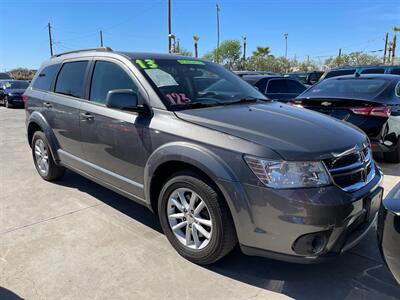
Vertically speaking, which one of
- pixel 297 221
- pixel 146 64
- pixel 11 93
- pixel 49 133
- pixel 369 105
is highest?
pixel 146 64

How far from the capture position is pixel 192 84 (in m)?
3.62

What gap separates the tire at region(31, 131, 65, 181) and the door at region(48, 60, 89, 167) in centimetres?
40

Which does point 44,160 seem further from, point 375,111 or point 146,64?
point 375,111

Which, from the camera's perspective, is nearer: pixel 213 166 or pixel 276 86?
pixel 213 166

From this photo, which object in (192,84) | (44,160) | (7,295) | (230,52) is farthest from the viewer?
(230,52)

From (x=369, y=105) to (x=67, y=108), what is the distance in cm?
429

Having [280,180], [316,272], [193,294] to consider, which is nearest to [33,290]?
[193,294]

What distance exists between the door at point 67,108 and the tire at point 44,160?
1.31ft

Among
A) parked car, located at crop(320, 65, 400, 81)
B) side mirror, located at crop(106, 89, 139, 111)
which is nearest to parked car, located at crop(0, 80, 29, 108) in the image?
parked car, located at crop(320, 65, 400, 81)

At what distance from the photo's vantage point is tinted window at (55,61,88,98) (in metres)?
4.16

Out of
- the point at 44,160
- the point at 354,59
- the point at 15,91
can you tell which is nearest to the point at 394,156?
the point at 44,160

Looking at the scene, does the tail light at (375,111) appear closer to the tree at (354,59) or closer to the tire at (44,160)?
the tire at (44,160)

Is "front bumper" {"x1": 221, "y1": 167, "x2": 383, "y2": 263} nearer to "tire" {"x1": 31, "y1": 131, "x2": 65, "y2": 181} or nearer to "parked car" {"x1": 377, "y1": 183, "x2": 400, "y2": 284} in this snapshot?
"parked car" {"x1": 377, "y1": 183, "x2": 400, "y2": 284}

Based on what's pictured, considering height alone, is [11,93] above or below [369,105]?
below
